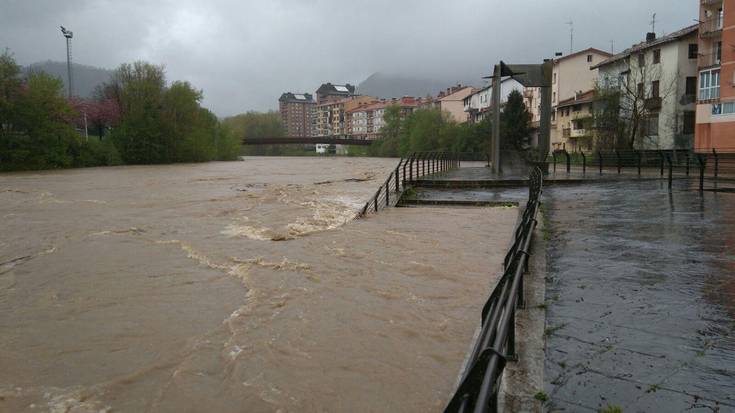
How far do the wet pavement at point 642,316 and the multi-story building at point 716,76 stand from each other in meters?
28.9

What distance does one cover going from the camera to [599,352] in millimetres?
3777

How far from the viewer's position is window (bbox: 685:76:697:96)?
42.1 metres

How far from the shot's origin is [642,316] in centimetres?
451

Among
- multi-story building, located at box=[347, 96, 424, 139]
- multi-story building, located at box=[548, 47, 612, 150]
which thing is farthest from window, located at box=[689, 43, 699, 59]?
multi-story building, located at box=[347, 96, 424, 139]

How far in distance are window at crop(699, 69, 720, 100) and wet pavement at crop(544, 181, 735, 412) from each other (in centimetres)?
3085

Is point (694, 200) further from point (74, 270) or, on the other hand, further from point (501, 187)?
point (74, 270)

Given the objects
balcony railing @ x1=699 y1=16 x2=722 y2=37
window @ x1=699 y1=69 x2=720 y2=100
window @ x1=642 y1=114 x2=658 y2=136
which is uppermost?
balcony railing @ x1=699 y1=16 x2=722 y2=37

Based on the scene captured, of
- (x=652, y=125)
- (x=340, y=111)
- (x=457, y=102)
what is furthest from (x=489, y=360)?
(x=340, y=111)

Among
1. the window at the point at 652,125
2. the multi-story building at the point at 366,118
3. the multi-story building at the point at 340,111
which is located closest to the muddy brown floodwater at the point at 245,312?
the window at the point at 652,125

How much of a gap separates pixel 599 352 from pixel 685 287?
85.5 inches

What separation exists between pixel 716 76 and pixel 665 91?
8430mm

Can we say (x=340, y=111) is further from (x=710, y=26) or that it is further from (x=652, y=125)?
(x=710, y=26)

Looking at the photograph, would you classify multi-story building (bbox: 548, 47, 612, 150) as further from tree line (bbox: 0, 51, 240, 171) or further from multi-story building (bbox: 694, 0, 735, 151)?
tree line (bbox: 0, 51, 240, 171)

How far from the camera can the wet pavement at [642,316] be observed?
126 inches
